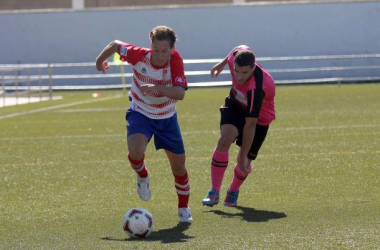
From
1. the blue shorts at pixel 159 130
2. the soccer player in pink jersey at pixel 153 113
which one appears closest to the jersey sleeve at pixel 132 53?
the soccer player in pink jersey at pixel 153 113

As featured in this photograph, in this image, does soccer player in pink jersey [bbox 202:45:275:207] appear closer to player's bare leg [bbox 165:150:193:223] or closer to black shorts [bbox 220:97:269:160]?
black shorts [bbox 220:97:269:160]

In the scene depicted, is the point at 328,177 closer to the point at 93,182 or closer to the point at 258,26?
the point at 93,182

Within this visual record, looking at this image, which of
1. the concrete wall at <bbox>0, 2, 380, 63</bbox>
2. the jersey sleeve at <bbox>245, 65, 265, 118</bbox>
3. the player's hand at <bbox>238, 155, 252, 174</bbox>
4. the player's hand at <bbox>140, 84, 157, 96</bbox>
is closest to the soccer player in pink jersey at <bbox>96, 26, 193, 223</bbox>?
the player's hand at <bbox>140, 84, 157, 96</bbox>

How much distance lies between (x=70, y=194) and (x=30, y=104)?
17109 millimetres

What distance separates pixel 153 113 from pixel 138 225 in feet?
4.11

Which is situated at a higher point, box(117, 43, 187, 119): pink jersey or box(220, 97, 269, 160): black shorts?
box(117, 43, 187, 119): pink jersey

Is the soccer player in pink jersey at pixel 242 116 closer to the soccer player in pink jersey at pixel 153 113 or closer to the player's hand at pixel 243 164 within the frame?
the player's hand at pixel 243 164

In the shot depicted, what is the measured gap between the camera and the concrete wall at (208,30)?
38.2 meters

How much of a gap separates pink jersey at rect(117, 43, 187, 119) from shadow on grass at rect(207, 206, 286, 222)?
A: 3.39 ft

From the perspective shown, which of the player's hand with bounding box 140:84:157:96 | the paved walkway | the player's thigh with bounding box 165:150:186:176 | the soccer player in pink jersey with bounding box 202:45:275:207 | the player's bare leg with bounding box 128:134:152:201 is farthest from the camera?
the paved walkway

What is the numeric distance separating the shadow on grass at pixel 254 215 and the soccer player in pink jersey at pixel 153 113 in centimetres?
42

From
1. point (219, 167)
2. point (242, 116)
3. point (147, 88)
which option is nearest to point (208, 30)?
point (242, 116)

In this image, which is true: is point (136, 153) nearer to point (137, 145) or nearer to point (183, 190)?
point (137, 145)

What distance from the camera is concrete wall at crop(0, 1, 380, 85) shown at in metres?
38.2
